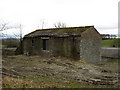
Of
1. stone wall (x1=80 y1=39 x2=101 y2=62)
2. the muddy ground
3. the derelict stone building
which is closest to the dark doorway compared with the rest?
the derelict stone building

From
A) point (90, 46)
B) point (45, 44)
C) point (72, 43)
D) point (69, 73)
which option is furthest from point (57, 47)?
point (69, 73)

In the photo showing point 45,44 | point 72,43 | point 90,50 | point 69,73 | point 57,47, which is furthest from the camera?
point 45,44

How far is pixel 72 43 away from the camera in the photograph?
2464cm

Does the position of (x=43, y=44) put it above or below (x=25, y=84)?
above

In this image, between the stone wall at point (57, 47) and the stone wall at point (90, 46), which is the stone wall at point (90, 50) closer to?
the stone wall at point (90, 46)

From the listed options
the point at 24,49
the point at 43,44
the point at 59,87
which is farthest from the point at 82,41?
the point at 59,87

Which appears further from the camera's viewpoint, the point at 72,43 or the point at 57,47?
the point at 57,47

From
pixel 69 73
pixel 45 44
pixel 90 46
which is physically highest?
pixel 45 44

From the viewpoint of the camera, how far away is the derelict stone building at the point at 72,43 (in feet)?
79.3

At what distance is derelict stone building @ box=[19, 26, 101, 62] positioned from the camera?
24156 millimetres

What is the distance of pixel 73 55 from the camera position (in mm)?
24359

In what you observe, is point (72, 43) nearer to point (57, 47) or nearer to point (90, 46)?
point (90, 46)

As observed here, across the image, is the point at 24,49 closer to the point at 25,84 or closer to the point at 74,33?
the point at 74,33

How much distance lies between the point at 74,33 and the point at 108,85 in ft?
42.3
